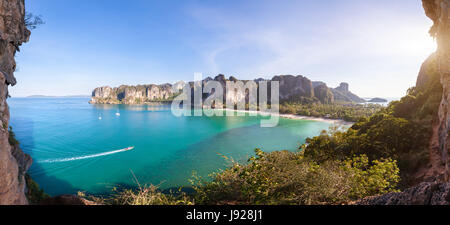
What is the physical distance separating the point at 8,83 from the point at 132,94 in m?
145

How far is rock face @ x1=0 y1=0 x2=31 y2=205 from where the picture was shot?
11.4ft

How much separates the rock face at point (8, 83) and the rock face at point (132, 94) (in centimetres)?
13044

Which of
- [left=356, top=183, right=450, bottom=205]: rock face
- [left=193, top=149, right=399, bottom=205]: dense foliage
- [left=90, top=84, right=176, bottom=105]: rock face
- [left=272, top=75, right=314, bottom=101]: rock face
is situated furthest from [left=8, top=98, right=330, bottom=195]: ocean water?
[left=90, top=84, right=176, bottom=105]: rock face

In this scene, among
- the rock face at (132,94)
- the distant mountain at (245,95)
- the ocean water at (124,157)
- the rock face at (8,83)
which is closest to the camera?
the rock face at (8,83)

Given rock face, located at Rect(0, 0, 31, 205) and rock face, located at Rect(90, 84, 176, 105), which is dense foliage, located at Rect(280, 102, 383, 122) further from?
rock face, located at Rect(90, 84, 176, 105)

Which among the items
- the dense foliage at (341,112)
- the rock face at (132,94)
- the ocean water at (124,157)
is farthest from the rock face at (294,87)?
the rock face at (132,94)

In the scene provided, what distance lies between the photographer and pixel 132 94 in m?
132

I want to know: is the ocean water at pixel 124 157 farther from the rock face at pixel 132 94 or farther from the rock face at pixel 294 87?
the rock face at pixel 132 94

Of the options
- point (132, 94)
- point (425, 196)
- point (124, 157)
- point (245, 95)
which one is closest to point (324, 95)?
point (245, 95)

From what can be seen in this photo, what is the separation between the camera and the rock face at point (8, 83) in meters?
3.49

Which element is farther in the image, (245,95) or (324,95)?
(245,95)

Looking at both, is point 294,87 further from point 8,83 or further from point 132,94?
point 132,94

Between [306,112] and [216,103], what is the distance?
44008 mm

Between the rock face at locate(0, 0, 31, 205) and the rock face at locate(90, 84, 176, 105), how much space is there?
13044 cm
